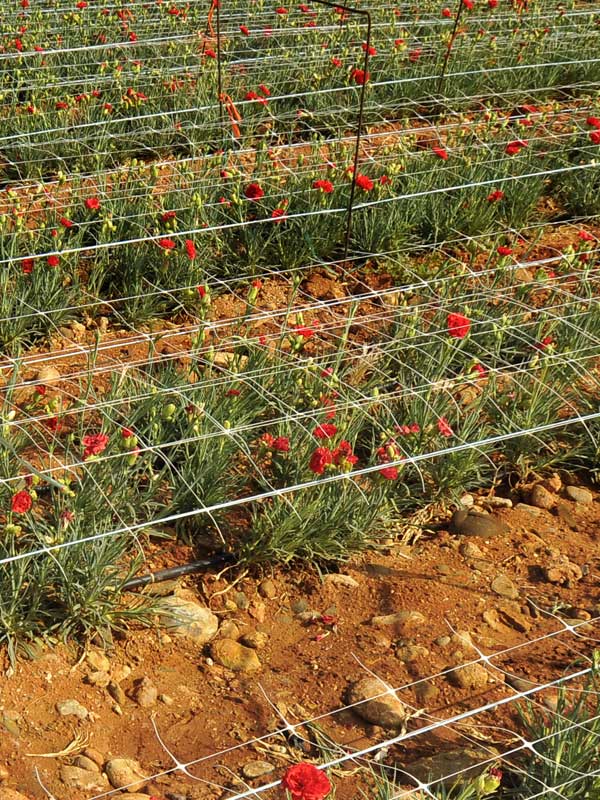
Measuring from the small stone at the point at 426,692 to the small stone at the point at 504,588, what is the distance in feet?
1.49

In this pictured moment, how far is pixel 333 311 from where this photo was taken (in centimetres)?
423

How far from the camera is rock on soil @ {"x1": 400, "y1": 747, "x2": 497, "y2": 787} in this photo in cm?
231

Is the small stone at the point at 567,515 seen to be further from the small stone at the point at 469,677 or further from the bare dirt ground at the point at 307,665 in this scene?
the small stone at the point at 469,677

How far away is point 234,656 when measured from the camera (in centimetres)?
272

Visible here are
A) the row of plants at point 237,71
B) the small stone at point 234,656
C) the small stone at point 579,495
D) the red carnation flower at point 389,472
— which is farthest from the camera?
the row of plants at point 237,71

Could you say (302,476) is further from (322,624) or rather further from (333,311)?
(333,311)

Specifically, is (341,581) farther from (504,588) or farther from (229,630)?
(504,588)

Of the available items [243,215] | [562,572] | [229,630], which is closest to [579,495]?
[562,572]

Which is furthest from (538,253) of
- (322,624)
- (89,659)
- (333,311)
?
(89,659)

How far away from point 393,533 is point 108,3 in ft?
16.6

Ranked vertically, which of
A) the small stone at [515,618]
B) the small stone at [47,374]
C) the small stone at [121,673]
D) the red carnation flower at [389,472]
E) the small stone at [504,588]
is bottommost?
the small stone at [515,618]

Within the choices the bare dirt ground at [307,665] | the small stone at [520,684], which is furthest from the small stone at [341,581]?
the small stone at [520,684]

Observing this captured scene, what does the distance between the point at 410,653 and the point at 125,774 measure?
822 millimetres

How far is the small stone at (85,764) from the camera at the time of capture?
92.0 inches
